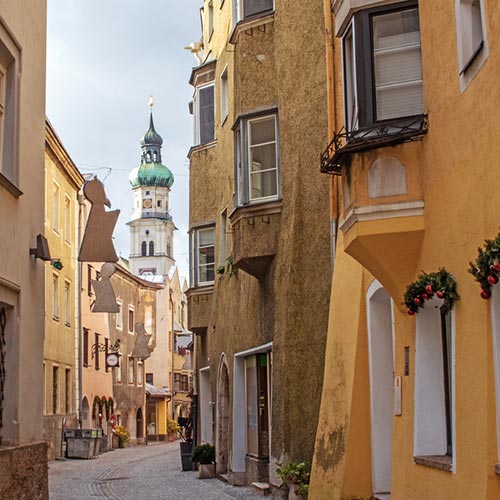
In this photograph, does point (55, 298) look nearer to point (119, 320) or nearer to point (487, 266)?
point (119, 320)

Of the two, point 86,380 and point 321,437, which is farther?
point 86,380

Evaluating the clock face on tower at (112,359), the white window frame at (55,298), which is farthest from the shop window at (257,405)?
the clock face on tower at (112,359)

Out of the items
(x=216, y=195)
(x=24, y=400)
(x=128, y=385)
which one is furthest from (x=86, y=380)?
(x=24, y=400)

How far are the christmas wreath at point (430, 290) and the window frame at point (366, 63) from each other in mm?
1638

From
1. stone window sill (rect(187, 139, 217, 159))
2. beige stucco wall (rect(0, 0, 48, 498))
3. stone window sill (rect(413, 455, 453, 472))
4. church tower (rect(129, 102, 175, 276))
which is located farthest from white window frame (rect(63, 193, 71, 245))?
church tower (rect(129, 102, 175, 276))

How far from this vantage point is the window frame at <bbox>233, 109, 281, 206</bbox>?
1701cm

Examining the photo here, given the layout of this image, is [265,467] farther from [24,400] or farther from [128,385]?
[128,385]

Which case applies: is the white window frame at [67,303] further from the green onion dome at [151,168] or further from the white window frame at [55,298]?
the green onion dome at [151,168]

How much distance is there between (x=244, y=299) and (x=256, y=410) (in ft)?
7.23

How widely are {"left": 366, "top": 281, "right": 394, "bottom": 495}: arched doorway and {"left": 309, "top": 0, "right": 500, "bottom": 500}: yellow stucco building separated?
13 millimetres

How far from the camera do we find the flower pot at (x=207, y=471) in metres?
21.9

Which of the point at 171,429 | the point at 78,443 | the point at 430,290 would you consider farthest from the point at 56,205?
the point at 171,429

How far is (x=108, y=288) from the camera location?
20.2 m

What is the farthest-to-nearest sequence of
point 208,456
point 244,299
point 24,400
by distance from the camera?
point 208,456
point 244,299
point 24,400
